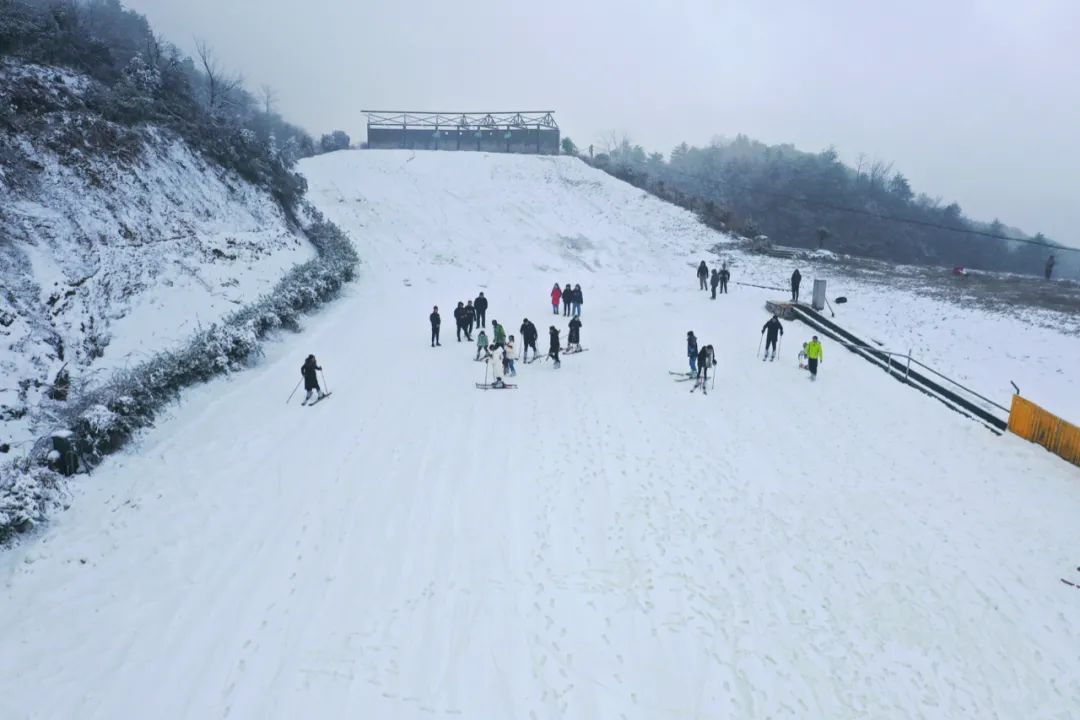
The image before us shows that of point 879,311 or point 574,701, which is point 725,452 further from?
point 879,311

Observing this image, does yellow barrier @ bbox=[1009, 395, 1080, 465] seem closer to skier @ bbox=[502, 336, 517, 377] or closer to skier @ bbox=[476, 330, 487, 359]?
skier @ bbox=[502, 336, 517, 377]

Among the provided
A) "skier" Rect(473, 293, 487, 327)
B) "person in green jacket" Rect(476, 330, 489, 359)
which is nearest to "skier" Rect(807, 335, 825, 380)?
"person in green jacket" Rect(476, 330, 489, 359)

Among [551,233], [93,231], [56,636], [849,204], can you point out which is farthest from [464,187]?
[849,204]

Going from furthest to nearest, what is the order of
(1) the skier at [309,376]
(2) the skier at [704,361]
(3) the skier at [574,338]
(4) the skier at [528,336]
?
(3) the skier at [574,338] < (4) the skier at [528,336] < (2) the skier at [704,361] < (1) the skier at [309,376]

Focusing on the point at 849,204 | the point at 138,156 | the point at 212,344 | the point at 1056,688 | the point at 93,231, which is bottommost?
the point at 1056,688

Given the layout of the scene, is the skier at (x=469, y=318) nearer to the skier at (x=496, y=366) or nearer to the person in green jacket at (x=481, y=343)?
the person in green jacket at (x=481, y=343)

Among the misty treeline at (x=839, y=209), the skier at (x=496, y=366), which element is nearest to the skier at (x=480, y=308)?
the skier at (x=496, y=366)

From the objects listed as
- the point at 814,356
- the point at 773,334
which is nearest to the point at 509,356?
the point at 773,334
